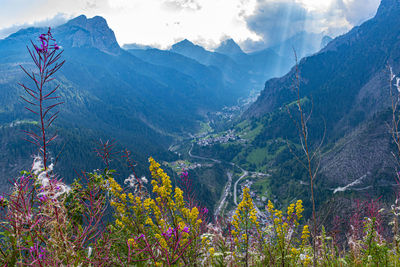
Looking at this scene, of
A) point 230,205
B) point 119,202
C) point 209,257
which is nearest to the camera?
point 209,257

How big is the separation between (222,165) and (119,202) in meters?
192

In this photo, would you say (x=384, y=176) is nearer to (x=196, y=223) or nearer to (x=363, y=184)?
(x=363, y=184)

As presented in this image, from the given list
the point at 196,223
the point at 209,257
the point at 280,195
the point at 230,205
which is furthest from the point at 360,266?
the point at 280,195

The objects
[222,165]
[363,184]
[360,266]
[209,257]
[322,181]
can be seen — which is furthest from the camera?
[222,165]

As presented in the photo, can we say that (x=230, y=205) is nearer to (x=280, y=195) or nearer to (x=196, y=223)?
(x=280, y=195)

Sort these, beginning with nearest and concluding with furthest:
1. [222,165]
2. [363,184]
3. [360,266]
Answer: [360,266] → [363,184] → [222,165]

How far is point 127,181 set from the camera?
19.7 ft

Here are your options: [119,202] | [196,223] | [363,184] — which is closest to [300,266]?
[196,223]

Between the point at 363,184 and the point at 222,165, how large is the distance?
11506cm

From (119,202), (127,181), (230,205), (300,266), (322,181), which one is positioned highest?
(127,181)

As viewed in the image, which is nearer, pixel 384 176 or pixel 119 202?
pixel 119 202

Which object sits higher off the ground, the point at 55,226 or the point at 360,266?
the point at 55,226

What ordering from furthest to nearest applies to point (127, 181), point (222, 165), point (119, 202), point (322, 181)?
1. point (222, 165)
2. point (322, 181)
3. point (127, 181)
4. point (119, 202)

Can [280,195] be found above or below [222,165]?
below
